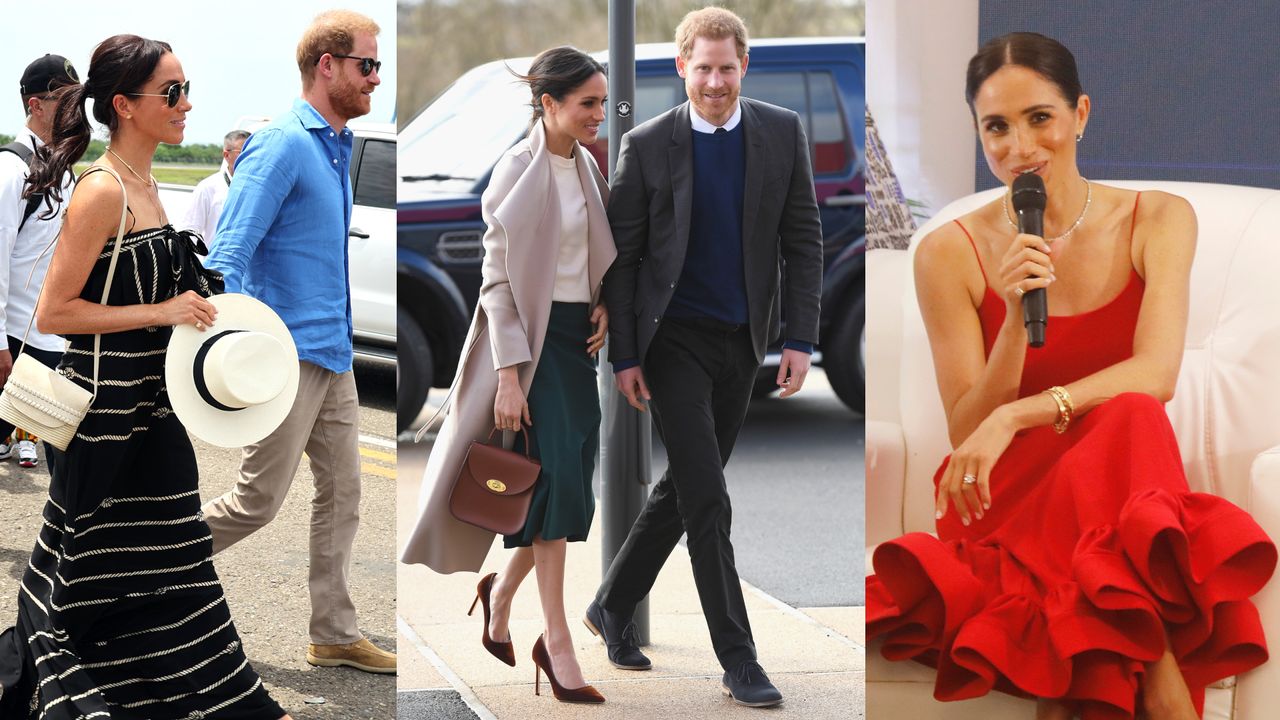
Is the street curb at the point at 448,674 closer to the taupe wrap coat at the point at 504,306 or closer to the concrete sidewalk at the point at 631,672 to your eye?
the concrete sidewalk at the point at 631,672

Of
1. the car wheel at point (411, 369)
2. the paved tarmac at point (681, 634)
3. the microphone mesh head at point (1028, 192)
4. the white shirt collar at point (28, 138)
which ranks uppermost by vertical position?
the white shirt collar at point (28, 138)

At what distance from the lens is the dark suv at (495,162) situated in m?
8.17

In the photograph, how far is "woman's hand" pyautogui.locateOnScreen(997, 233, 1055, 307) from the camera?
127 inches

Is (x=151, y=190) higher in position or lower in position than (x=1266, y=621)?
higher

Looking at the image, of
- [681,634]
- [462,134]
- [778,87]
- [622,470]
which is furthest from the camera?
[778,87]

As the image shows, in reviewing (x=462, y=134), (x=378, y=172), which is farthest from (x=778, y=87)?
(x=378, y=172)

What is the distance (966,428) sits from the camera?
3.32 meters

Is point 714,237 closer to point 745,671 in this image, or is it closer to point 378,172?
point 378,172

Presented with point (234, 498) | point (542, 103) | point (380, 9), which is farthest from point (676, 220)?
point (234, 498)

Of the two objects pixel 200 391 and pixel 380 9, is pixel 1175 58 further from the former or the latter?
pixel 200 391

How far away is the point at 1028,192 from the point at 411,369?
157 inches

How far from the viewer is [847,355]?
9.00 metres

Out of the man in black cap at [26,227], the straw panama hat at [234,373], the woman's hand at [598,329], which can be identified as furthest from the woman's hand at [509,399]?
the man in black cap at [26,227]

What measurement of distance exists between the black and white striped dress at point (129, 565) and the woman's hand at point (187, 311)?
58 millimetres
